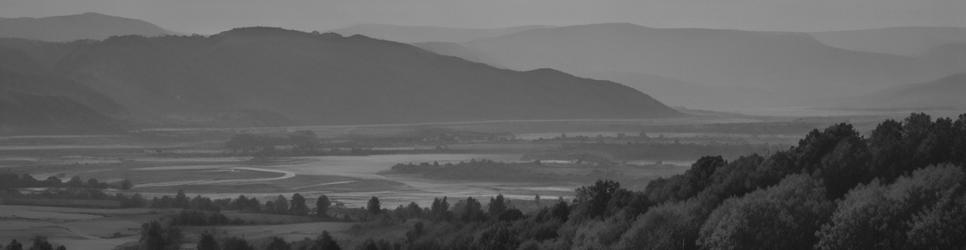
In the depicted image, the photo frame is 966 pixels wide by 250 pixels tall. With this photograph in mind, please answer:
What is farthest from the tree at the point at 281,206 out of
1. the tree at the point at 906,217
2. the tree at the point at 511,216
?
the tree at the point at 906,217

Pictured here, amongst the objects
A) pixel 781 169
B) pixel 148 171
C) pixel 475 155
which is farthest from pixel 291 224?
pixel 475 155

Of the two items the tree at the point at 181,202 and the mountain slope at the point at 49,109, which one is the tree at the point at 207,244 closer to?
the tree at the point at 181,202

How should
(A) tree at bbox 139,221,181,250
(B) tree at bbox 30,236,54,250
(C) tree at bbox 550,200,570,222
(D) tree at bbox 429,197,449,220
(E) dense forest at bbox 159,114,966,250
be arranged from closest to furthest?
(E) dense forest at bbox 159,114,966,250, (C) tree at bbox 550,200,570,222, (B) tree at bbox 30,236,54,250, (A) tree at bbox 139,221,181,250, (D) tree at bbox 429,197,449,220

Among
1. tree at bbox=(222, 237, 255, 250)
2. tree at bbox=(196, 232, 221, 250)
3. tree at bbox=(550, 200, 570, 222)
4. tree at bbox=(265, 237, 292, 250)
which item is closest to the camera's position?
tree at bbox=(550, 200, 570, 222)

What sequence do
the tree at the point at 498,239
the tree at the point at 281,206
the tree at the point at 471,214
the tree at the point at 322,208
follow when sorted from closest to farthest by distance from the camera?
the tree at the point at 498,239 < the tree at the point at 471,214 < the tree at the point at 322,208 < the tree at the point at 281,206

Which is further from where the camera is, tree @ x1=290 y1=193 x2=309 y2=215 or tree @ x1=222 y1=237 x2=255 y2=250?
tree @ x1=290 y1=193 x2=309 y2=215

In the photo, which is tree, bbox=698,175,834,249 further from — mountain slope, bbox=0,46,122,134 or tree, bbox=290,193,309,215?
mountain slope, bbox=0,46,122,134

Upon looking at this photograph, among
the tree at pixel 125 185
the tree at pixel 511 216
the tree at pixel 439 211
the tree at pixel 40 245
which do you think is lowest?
the tree at pixel 40 245

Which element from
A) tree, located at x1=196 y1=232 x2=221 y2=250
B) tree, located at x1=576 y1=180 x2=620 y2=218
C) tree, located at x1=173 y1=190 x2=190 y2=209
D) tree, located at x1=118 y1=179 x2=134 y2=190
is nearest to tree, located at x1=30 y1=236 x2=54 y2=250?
tree, located at x1=196 y1=232 x2=221 y2=250
